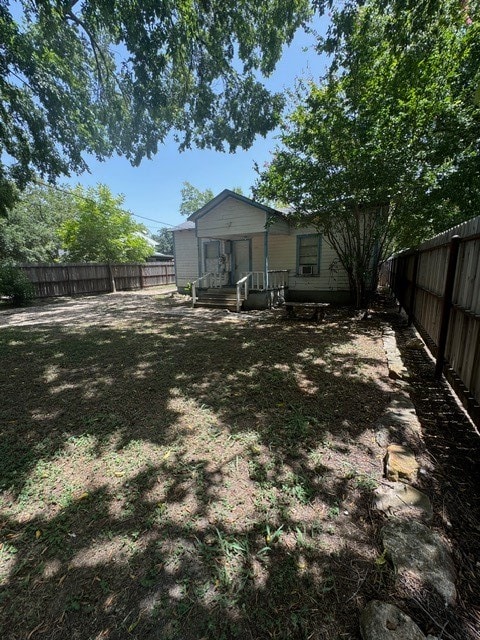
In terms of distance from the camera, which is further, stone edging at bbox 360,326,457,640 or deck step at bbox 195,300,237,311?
deck step at bbox 195,300,237,311

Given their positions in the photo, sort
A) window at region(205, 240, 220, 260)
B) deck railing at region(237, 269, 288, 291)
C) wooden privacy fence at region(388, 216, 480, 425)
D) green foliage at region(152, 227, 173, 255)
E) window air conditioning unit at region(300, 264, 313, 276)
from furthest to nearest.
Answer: green foliage at region(152, 227, 173, 255)
window at region(205, 240, 220, 260)
window air conditioning unit at region(300, 264, 313, 276)
deck railing at region(237, 269, 288, 291)
wooden privacy fence at region(388, 216, 480, 425)

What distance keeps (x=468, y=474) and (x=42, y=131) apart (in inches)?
494

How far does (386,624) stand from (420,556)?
0.48m

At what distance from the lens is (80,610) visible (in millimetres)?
1391

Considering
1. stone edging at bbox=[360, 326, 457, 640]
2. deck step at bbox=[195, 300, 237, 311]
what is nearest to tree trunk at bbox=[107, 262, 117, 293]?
deck step at bbox=[195, 300, 237, 311]

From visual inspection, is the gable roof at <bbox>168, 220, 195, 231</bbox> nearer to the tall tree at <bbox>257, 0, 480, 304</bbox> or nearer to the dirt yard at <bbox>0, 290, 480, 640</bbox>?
the tall tree at <bbox>257, 0, 480, 304</bbox>

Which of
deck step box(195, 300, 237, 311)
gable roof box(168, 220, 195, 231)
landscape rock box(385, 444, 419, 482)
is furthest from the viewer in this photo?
gable roof box(168, 220, 195, 231)

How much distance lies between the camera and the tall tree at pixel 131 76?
575 cm

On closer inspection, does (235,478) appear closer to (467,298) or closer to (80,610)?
(80,610)

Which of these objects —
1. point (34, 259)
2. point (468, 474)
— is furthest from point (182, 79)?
point (34, 259)

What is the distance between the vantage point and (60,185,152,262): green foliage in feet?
56.7

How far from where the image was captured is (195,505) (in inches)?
78.3

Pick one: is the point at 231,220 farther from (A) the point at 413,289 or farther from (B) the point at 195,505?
(B) the point at 195,505

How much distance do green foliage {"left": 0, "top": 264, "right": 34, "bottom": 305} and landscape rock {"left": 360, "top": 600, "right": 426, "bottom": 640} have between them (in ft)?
48.1
